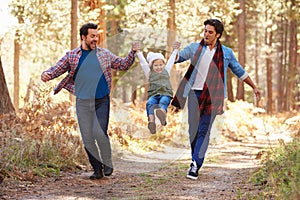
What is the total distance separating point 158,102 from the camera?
27.0 feet

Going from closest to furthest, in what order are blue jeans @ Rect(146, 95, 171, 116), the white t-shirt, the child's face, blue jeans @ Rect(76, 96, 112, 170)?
blue jeans @ Rect(76, 96, 112, 170)
the white t-shirt
the child's face
blue jeans @ Rect(146, 95, 171, 116)

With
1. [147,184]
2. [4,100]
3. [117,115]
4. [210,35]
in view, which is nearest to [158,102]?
[210,35]

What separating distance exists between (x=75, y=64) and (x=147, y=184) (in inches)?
74.7

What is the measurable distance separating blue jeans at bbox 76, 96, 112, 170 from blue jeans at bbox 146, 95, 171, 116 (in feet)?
3.01

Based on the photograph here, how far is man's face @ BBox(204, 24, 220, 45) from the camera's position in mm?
7500

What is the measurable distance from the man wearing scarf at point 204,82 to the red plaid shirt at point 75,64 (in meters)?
0.84

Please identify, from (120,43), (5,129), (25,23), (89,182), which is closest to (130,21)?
(25,23)

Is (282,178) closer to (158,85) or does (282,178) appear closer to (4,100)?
(158,85)

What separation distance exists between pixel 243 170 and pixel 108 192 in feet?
10.1

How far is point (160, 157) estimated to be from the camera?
11641 mm

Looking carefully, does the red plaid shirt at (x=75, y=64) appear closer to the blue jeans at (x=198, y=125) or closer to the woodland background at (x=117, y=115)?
the blue jeans at (x=198, y=125)

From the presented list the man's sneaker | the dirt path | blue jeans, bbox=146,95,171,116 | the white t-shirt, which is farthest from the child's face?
the dirt path

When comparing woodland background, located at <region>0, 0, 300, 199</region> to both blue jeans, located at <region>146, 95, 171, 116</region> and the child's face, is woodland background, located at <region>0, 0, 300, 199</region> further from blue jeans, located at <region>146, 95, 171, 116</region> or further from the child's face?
the child's face

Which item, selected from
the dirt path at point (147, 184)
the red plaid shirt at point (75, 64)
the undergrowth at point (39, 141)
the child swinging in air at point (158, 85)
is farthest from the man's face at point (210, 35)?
the undergrowth at point (39, 141)
